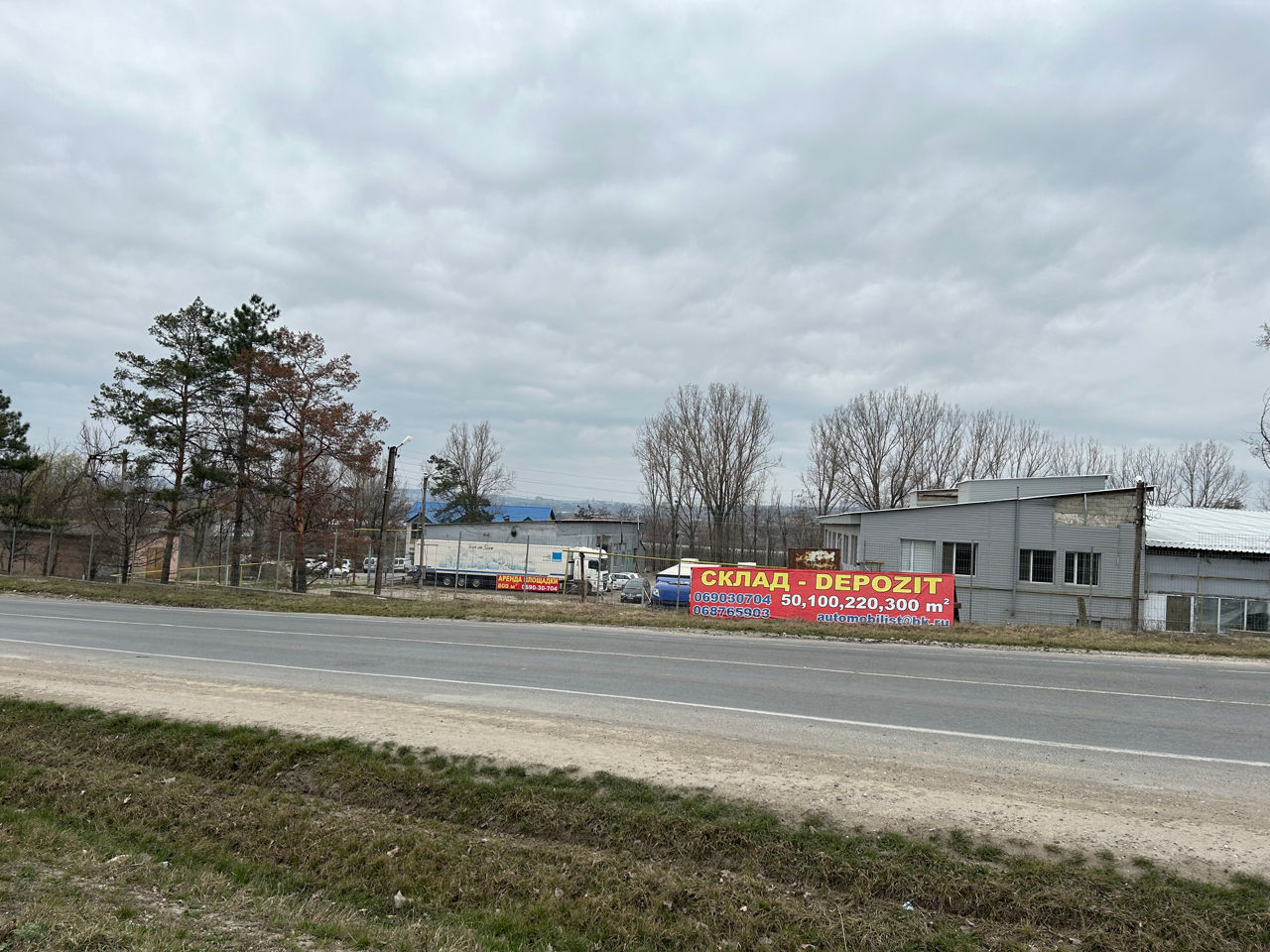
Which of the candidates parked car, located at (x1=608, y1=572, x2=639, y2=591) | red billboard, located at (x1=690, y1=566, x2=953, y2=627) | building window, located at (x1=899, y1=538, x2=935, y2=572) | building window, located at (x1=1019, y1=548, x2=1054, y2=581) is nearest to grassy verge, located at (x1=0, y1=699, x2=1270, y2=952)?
red billboard, located at (x1=690, y1=566, x2=953, y2=627)

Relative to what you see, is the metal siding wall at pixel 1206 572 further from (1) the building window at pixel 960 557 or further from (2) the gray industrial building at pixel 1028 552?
(1) the building window at pixel 960 557

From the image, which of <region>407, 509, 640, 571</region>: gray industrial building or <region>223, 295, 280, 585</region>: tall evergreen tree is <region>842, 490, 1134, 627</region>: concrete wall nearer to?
<region>407, 509, 640, 571</region>: gray industrial building

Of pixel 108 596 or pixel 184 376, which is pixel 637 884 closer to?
pixel 108 596

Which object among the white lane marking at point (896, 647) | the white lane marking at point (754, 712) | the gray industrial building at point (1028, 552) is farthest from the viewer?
the gray industrial building at point (1028, 552)

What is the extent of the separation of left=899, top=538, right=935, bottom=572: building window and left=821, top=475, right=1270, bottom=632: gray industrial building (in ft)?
0.15

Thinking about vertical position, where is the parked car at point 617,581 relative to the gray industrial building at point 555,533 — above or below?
below

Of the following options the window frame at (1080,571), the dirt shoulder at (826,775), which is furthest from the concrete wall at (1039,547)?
the dirt shoulder at (826,775)

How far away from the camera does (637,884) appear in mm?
4789

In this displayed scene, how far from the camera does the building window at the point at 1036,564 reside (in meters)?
31.4

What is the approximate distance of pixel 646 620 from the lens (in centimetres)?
Result: 2172

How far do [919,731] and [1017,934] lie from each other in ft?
13.9

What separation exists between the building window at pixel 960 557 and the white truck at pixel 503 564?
16.8 metres

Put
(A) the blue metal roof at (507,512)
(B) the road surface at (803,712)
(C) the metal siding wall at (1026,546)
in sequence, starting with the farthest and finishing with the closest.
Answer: (A) the blue metal roof at (507,512)
(C) the metal siding wall at (1026,546)
(B) the road surface at (803,712)

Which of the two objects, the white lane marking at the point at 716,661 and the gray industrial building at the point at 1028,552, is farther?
the gray industrial building at the point at 1028,552
